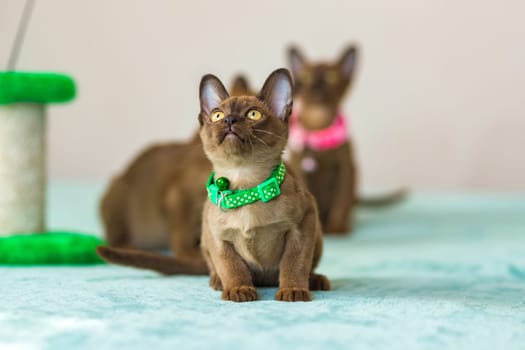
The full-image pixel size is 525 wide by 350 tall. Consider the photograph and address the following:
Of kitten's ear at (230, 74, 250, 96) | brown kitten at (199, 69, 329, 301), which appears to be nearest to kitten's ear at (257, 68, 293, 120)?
brown kitten at (199, 69, 329, 301)

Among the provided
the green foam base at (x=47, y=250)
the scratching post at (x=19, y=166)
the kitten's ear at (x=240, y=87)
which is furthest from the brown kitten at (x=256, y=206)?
the kitten's ear at (x=240, y=87)

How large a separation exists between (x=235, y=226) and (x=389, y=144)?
290cm

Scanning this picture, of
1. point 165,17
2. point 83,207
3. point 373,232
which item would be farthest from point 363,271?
point 165,17

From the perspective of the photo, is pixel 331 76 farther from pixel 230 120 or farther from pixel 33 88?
pixel 230 120

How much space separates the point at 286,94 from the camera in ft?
3.92

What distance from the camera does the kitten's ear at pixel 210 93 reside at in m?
1.21

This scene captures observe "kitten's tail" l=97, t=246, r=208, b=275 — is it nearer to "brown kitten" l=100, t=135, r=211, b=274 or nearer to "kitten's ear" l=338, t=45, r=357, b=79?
"brown kitten" l=100, t=135, r=211, b=274

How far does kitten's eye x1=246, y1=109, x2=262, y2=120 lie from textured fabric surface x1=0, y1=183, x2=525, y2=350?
285 millimetres

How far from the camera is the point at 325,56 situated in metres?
3.99

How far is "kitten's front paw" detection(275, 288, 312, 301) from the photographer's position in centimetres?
113

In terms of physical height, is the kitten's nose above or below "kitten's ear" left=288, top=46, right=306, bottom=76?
below

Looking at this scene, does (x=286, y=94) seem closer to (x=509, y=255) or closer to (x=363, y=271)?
(x=363, y=271)

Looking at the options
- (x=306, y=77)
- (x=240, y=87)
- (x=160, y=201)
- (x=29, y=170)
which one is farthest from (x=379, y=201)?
(x=29, y=170)

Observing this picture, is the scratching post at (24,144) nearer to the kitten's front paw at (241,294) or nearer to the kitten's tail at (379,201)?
the kitten's front paw at (241,294)
